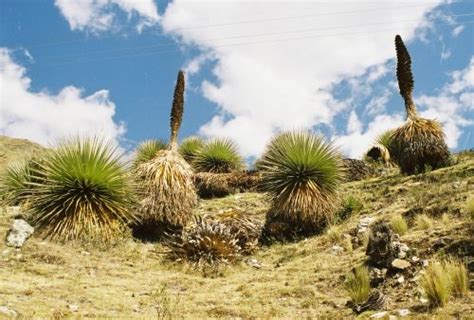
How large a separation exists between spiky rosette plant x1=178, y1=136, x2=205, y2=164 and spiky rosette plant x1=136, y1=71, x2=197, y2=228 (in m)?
8.10

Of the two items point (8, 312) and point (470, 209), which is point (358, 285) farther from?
point (8, 312)

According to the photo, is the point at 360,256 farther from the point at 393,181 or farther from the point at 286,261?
the point at 393,181

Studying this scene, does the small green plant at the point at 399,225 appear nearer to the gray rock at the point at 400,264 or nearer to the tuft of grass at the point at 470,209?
the tuft of grass at the point at 470,209

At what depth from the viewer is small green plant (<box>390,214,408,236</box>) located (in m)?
10.5

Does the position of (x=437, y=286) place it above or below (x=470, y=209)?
below

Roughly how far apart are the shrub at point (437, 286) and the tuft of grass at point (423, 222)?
11.3 feet

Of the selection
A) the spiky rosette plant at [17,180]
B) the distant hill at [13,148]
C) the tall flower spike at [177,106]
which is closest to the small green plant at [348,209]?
the tall flower spike at [177,106]

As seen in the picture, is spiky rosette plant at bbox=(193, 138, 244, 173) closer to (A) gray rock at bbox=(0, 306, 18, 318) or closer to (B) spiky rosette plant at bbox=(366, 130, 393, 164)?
(B) spiky rosette plant at bbox=(366, 130, 393, 164)

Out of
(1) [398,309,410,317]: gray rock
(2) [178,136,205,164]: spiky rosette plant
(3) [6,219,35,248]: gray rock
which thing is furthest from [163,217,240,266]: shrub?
(2) [178,136,205,164]: spiky rosette plant

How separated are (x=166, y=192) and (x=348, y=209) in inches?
195

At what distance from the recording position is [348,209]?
1388 centimetres

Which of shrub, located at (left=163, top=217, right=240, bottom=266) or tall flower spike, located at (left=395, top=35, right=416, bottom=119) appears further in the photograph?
tall flower spike, located at (left=395, top=35, right=416, bottom=119)

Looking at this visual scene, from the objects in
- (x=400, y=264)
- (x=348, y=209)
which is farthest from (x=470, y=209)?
(x=348, y=209)

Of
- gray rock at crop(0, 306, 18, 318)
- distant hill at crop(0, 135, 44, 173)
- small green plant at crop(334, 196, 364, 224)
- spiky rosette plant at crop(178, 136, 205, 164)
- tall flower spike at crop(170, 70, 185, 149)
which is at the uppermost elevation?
distant hill at crop(0, 135, 44, 173)
